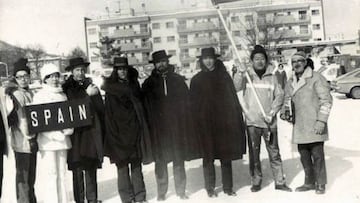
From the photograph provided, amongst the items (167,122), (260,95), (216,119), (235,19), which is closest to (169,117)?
(167,122)

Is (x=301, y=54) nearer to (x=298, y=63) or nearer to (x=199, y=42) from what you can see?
(x=298, y=63)

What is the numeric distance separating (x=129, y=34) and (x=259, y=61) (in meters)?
0.93

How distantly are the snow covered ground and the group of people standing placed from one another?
72 millimetres

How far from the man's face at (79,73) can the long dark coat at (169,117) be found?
42 centimetres

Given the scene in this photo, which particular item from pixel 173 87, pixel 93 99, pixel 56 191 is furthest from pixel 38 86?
pixel 173 87

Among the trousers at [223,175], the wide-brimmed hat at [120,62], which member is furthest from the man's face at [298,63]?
the wide-brimmed hat at [120,62]

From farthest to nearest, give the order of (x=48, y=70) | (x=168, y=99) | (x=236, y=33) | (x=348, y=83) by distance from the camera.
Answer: (x=348, y=83) < (x=236, y=33) < (x=168, y=99) < (x=48, y=70)

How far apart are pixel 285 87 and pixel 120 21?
1.26 metres

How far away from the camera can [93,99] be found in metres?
2.52

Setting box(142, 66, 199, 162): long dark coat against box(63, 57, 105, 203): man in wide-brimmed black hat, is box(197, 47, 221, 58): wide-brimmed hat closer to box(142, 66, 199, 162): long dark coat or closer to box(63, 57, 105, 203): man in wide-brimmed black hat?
box(142, 66, 199, 162): long dark coat

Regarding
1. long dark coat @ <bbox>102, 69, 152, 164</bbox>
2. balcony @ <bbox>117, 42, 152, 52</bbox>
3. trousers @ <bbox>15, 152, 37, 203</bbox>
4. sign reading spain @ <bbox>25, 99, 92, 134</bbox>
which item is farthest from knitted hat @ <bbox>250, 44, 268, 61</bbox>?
trousers @ <bbox>15, 152, 37, 203</bbox>

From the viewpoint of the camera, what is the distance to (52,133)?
2.46 meters

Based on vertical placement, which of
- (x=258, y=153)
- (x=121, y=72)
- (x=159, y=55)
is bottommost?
(x=258, y=153)

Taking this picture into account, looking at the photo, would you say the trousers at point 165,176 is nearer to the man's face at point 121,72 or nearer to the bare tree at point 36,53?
the man's face at point 121,72
